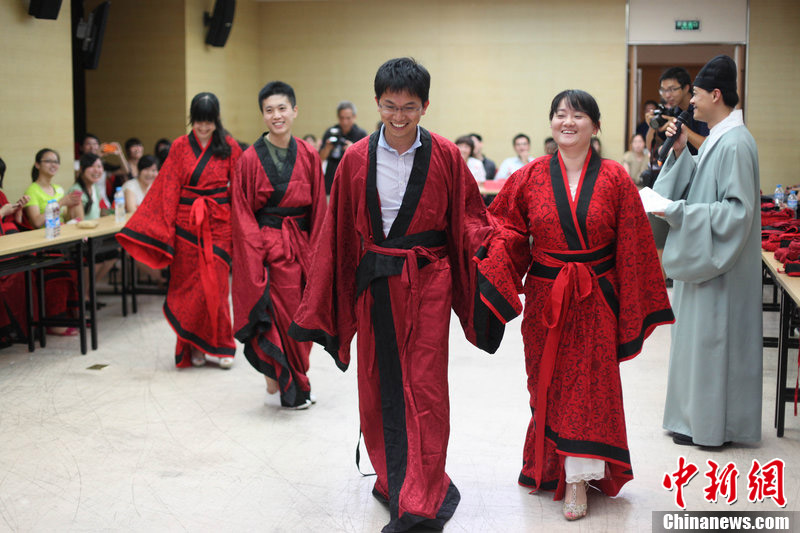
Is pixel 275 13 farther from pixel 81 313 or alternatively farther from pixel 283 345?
pixel 283 345

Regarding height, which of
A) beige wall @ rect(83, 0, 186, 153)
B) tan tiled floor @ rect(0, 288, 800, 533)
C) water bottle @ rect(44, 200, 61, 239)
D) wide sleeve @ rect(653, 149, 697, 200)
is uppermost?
beige wall @ rect(83, 0, 186, 153)

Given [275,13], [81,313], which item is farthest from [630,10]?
[81,313]

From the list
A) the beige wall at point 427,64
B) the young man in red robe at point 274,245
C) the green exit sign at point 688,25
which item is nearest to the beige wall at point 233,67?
the beige wall at point 427,64

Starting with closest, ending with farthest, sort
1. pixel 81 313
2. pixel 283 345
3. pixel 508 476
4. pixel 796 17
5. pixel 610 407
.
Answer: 1. pixel 610 407
2. pixel 508 476
3. pixel 283 345
4. pixel 81 313
5. pixel 796 17

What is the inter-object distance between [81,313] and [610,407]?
3.37 m

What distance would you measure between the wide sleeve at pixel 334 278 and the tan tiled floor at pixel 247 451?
0.60 meters

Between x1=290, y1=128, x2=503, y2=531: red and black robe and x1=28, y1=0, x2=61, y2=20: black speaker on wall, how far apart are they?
14.0 feet

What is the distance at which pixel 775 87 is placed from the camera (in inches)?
386

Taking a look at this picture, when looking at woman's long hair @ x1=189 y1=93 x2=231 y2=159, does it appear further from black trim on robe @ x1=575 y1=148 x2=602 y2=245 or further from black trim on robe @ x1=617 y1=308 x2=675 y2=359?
black trim on robe @ x1=617 y1=308 x2=675 y2=359

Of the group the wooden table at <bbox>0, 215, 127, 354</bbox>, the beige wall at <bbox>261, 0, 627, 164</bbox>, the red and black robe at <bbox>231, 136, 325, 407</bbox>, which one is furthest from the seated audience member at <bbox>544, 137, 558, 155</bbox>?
the wooden table at <bbox>0, 215, 127, 354</bbox>

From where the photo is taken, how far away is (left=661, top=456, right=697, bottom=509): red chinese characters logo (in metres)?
2.96

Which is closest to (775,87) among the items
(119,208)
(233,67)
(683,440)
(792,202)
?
(792,202)

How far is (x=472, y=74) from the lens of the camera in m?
10.1

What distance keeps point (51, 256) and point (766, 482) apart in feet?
12.8
